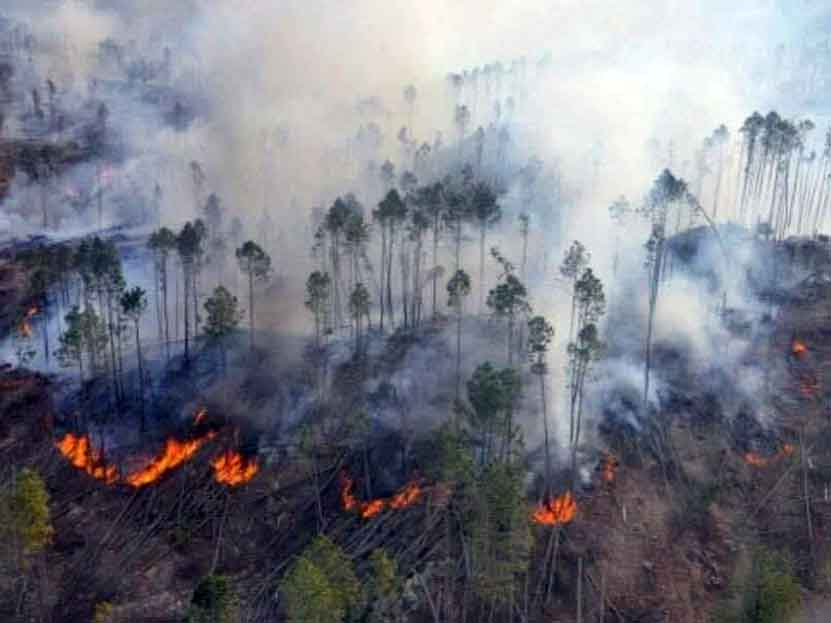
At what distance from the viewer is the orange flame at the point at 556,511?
7256 centimetres

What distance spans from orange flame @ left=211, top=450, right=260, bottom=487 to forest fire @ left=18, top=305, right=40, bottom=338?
39.8 metres

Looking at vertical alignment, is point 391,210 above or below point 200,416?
above

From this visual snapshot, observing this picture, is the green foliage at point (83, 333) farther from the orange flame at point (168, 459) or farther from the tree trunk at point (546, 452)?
the tree trunk at point (546, 452)

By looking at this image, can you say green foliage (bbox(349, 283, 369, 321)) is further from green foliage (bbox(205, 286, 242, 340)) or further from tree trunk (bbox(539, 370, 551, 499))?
tree trunk (bbox(539, 370, 551, 499))

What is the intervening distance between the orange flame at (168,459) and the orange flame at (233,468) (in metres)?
3.37

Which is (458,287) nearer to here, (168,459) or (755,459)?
(755,459)

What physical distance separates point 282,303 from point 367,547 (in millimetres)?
49142

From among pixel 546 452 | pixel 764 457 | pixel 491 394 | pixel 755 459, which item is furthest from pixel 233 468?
pixel 764 457

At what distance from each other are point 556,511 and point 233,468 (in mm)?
31496

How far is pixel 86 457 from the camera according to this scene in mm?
85000

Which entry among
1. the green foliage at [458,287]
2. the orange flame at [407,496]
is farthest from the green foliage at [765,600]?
the green foliage at [458,287]

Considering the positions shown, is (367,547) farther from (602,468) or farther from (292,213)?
(292,213)

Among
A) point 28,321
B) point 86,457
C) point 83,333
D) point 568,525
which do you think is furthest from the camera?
point 28,321

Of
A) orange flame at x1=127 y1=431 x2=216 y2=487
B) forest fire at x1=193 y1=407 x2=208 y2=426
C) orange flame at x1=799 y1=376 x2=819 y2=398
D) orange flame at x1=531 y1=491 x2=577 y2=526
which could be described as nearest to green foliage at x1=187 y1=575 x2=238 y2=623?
orange flame at x1=531 y1=491 x2=577 y2=526
